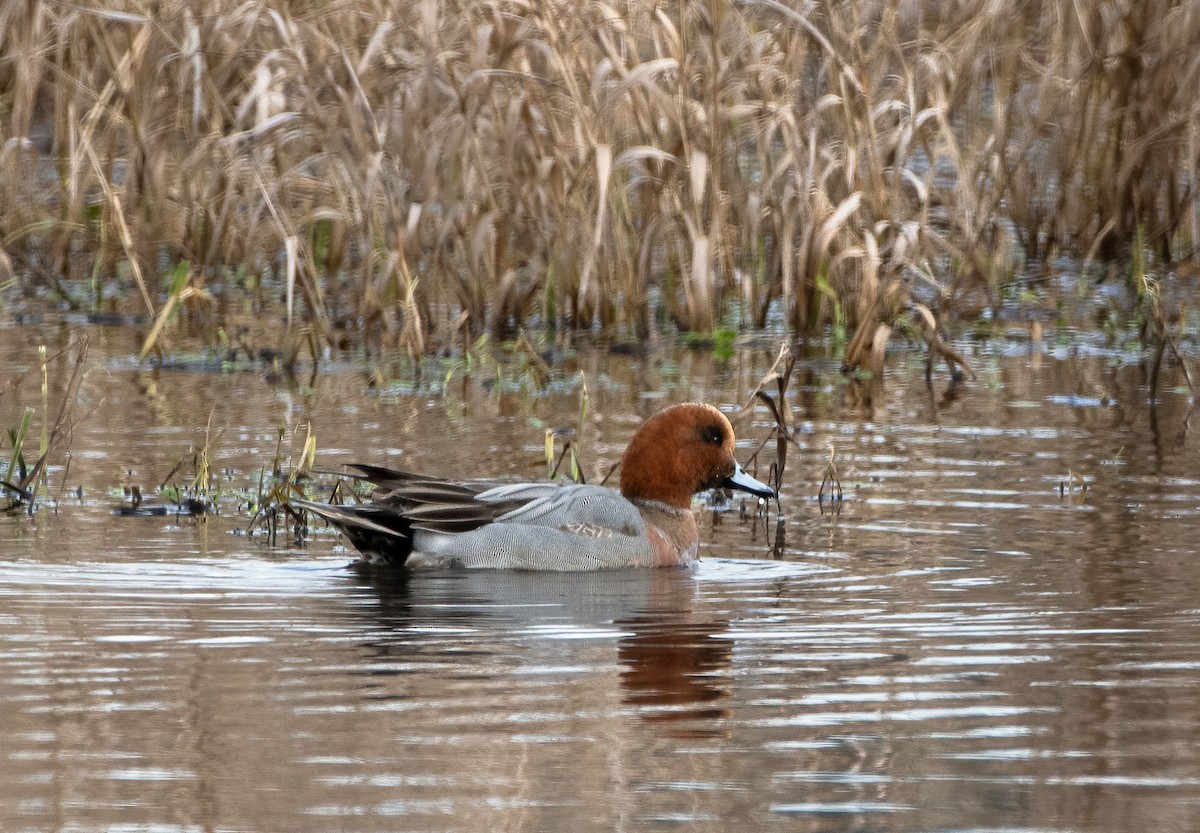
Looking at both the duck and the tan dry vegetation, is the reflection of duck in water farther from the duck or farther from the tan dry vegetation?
the tan dry vegetation

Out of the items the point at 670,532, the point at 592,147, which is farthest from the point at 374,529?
the point at 592,147

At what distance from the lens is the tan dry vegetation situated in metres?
9.48

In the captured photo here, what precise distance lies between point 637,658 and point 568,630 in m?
0.38

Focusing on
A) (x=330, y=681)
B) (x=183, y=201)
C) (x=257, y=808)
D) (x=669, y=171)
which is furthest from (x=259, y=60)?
(x=257, y=808)

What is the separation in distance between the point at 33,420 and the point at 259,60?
8.58 ft

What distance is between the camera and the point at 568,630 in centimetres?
539

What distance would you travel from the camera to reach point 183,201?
449 inches

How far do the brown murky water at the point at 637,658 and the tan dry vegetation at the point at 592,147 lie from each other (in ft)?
4.58

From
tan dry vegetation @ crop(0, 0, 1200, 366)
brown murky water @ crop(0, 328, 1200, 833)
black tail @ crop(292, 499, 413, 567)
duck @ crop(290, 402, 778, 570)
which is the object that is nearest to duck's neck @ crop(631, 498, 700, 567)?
duck @ crop(290, 402, 778, 570)

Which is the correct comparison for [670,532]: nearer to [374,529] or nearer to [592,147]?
[374,529]

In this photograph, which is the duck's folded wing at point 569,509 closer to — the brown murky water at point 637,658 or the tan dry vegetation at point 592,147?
the brown murky water at point 637,658

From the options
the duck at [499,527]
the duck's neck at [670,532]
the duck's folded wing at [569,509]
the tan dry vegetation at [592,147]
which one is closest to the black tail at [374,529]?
the duck at [499,527]

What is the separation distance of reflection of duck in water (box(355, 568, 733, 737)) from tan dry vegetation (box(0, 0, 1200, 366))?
3273mm

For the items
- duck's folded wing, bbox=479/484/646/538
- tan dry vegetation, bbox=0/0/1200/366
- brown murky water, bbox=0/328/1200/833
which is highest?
tan dry vegetation, bbox=0/0/1200/366
